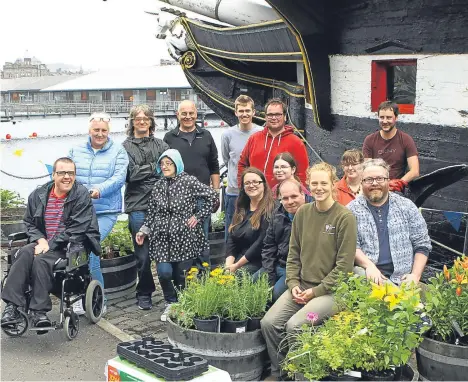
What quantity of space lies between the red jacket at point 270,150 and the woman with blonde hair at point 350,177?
533mm

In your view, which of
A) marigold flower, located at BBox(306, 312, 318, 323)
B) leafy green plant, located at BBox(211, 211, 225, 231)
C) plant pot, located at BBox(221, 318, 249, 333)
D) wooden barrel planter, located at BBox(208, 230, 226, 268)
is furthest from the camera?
leafy green plant, located at BBox(211, 211, 225, 231)

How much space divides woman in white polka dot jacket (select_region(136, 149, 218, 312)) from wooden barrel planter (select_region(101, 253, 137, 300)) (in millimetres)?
625

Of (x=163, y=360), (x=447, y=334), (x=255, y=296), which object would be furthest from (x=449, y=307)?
(x=163, y=360)

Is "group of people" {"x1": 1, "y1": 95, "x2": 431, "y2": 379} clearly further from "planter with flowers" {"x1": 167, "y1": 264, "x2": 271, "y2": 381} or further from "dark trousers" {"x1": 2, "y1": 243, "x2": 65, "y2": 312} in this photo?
"planter with flowers" {"x1": 167, "y1": 264, "x2": 271, "y2": 381}

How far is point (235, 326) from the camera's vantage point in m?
3.90

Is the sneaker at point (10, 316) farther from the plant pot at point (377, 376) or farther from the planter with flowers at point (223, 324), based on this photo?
the plant pot at point (377, 376)

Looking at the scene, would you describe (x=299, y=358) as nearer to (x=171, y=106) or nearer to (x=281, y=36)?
(x=281, y=36)

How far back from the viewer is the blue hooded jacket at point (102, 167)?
18.1 feet

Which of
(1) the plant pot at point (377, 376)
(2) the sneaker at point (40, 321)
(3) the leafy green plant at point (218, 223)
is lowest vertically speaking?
(2) the sneaker at point (40, 321)

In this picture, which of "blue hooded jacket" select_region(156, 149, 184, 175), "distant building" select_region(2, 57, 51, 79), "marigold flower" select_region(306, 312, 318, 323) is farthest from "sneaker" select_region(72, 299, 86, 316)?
"distant building" select_region(2, 57, 51, 79)

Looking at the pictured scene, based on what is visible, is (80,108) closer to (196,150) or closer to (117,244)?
(117,244)

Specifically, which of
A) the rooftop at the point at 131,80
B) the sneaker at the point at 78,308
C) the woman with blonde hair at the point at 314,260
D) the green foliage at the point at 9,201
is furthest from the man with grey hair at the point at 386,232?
the rooftop at the point at 131,80

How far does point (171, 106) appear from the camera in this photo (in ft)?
140

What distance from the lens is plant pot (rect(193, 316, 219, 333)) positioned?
12.7ft
